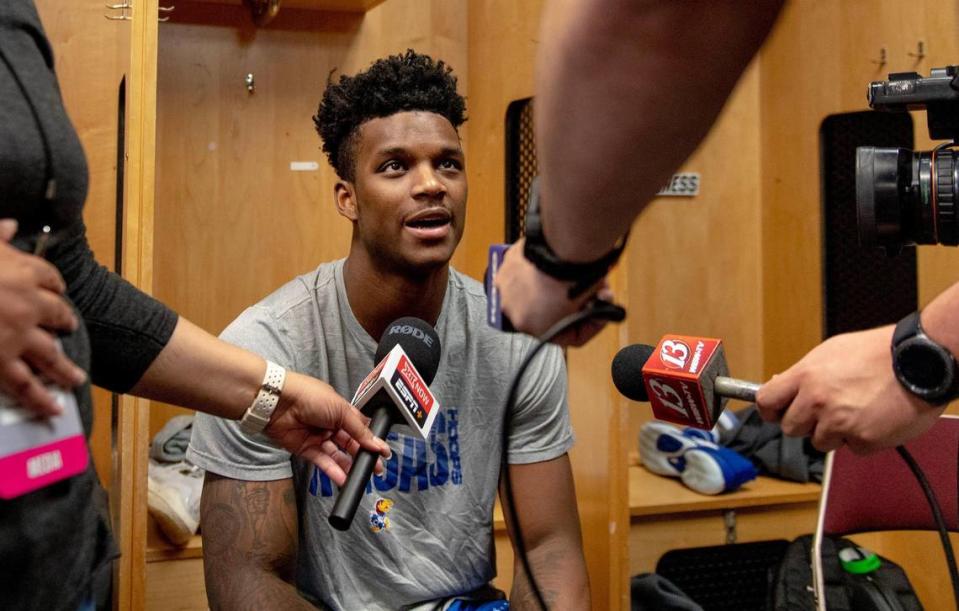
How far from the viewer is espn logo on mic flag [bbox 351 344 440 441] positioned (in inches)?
39.0

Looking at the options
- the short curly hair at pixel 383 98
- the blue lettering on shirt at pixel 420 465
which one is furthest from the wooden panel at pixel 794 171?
the blue lettering on shirt at pixel 420 465

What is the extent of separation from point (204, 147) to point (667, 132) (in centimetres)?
195

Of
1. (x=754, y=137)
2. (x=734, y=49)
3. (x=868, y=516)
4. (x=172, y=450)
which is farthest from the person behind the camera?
(x=754, y=137)

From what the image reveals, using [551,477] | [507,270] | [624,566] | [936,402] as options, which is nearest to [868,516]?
[624,566]

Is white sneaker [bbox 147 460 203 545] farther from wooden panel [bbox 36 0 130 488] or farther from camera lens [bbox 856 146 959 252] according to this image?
camera lens [bbox 856 146 959 252]

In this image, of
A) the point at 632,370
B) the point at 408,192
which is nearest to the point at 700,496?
the point at 408,192

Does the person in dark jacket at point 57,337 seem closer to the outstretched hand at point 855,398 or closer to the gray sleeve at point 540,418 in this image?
the outstretched hand at point 855,398

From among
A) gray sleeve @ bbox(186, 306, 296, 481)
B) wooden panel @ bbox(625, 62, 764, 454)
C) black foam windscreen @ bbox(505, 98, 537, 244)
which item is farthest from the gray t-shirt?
wooden panel @ bbox(625, 62, 764, 454)

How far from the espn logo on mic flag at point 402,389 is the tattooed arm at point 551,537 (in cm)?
51

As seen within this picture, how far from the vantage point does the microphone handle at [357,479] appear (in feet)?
2.69

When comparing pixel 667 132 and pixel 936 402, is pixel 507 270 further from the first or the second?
pixel 936 402

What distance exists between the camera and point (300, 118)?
7.92 feet

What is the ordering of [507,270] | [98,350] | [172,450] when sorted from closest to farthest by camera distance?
[507,270]
[98,350]
[172,450]

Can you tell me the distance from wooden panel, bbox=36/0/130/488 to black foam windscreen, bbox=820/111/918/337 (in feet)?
6.34
